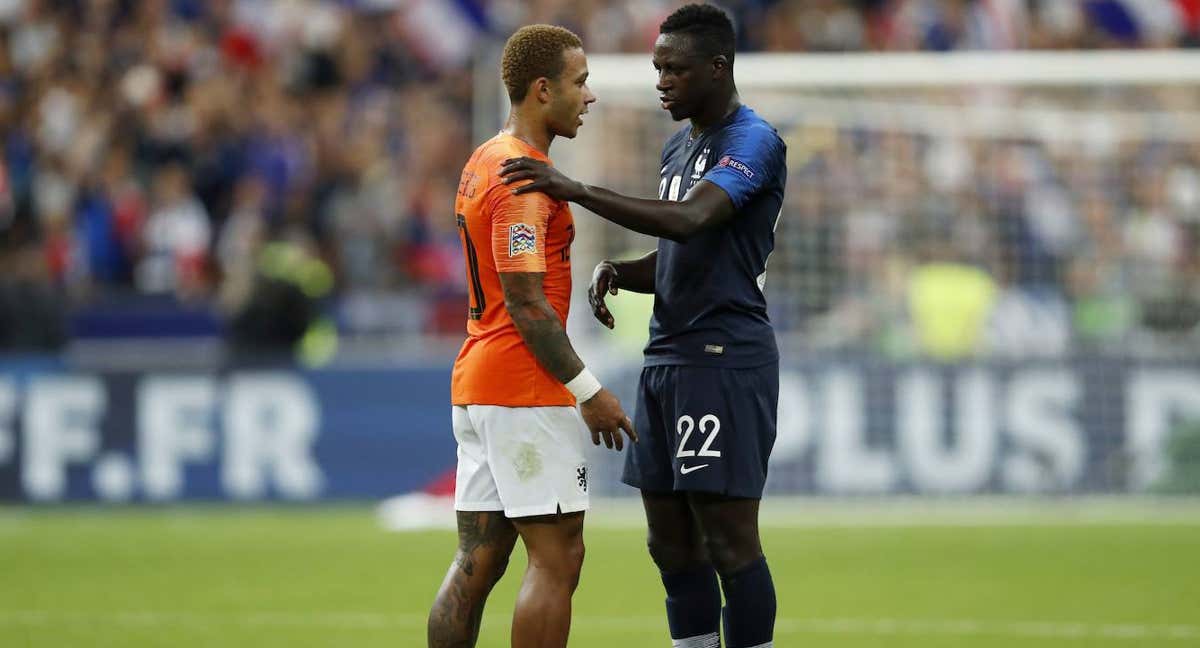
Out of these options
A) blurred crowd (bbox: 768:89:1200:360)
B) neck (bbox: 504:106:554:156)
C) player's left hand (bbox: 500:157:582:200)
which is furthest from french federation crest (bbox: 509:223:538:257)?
blurred crowd (bbox: 768:89:1200:360)

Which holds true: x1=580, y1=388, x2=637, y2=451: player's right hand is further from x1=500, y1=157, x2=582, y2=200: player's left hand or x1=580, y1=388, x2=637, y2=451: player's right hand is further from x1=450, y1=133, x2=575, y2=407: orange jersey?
x1=500, y1=157, x2=582, y2=200: player's left hand

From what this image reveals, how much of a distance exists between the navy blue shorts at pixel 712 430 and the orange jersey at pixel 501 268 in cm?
42

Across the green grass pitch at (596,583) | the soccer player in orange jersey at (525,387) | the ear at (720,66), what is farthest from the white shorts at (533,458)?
the green grass pitch at (596,583)

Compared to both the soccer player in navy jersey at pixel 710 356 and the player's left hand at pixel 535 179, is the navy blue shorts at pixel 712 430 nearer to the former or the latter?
the soccer player in navy jersey at pixel 710 356

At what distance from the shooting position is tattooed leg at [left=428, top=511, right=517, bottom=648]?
6.09 m

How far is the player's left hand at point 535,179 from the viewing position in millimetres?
5832

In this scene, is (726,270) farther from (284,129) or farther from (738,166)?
(284,129)

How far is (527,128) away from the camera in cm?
611

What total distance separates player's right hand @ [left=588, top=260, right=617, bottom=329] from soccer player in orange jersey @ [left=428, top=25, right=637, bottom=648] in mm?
402

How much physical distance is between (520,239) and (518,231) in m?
0.03

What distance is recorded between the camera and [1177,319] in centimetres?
1359

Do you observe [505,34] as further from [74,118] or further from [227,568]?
[227,568]

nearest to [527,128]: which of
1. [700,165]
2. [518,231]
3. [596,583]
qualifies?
[518,231]

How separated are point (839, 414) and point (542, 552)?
777cm
